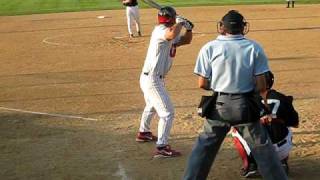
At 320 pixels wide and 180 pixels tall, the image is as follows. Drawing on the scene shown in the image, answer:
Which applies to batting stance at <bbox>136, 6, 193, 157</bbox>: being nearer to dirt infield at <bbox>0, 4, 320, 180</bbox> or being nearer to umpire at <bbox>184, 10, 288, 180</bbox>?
dirt infield at <bbox>0, 4, 320, 180</bbox>

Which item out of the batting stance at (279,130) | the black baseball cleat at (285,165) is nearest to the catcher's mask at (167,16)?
the batting stance at (279,130)

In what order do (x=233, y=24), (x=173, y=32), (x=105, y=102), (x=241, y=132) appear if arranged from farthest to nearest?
(x=105, y=102) < (x=173, y=32) < (x=241, y=132) < (x=233, y=24)

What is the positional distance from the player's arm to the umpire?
150 centimetres

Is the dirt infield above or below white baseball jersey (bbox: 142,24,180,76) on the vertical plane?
below

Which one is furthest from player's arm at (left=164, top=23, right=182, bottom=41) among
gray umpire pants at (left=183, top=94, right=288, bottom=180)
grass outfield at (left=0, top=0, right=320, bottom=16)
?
grass outfield at (left=0, top=0, right=320, bottom=16)

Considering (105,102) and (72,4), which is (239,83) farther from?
(72,4)

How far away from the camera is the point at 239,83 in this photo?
5.24 m

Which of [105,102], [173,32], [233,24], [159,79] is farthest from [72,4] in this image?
[233,24]

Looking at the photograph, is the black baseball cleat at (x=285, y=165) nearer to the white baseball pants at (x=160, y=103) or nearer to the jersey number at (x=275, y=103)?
the jersey number at (x=275, y=103)

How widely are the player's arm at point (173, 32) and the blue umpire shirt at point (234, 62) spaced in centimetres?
152

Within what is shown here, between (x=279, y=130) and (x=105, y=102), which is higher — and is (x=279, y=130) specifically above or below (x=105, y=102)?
above

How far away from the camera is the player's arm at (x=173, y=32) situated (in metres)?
6.80

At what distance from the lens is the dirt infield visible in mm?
6848

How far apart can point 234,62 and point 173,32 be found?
1719 millimetres
